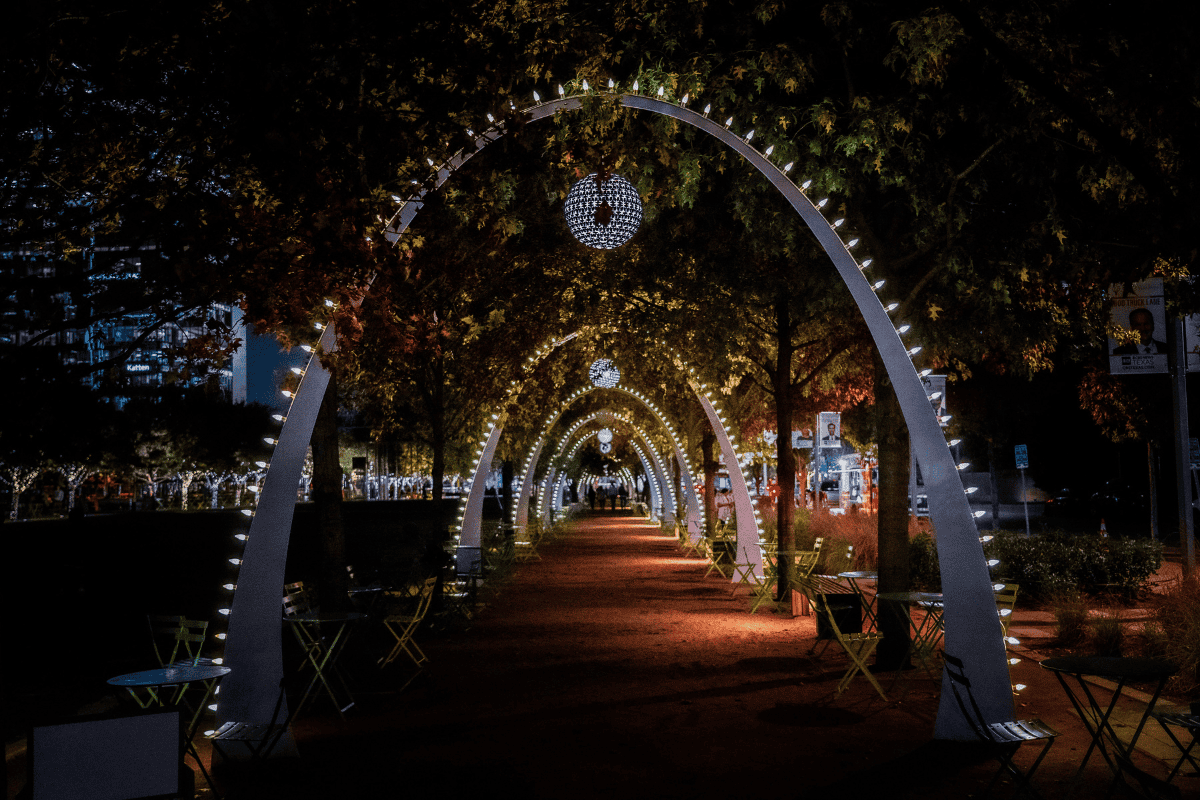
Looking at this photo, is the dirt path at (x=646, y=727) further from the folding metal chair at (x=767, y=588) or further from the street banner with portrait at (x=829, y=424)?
the street banner with portrait at (x=829, y=424)

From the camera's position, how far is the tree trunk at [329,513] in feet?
33.1

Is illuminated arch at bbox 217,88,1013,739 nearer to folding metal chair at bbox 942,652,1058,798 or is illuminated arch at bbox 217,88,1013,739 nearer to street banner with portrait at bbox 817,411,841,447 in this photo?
folding metal chair at bbox 942,652,1058,798

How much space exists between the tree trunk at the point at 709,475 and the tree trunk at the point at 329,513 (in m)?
16.2

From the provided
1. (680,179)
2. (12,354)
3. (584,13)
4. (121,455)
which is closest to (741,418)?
(680,179)

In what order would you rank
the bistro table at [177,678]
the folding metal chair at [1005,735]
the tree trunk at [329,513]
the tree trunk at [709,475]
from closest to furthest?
the folding metal chair at [1005,735]
the bistro table at [177,678]
the tree trunk at [329,513]
the tree trunk at [709,475]

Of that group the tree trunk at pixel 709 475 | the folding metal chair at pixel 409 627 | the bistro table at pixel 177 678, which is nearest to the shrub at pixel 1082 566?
the folding metal chair at pixel 409 627

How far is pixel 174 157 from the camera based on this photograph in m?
8.45

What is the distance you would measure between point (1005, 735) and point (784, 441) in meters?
9.52

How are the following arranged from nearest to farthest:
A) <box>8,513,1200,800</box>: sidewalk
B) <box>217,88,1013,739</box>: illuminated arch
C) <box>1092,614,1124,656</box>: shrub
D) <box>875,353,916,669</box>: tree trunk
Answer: <box>8,513,1200,800</box>: sidewalk < <box>217,88,1013,739</box>: illuminated arch < <box>1092,614,1124,656</box>: shrub < <box>875,353,916,669</box>: tree trunk

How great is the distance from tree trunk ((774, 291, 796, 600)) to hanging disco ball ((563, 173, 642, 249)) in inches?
223

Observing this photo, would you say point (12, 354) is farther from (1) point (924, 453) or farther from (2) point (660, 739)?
(1) point (924, 453)

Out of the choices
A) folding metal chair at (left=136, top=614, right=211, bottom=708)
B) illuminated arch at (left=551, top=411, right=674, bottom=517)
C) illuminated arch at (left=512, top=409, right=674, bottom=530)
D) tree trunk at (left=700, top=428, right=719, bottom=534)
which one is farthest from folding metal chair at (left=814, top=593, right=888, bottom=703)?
illuminated arch at (left=551, top=411, right=674, bottom=517)

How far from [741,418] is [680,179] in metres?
13.1

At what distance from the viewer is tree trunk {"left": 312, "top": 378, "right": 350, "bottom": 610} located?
1010cm
